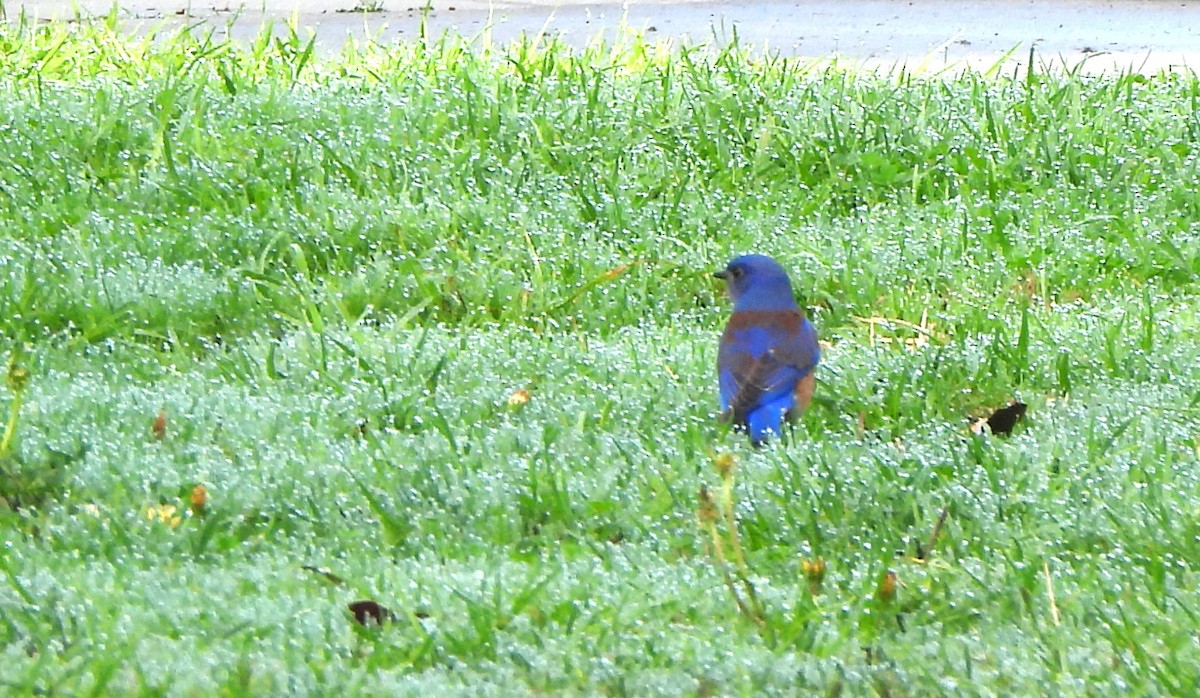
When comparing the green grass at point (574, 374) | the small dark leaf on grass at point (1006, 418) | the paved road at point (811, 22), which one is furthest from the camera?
the paved road at point (811, 22)

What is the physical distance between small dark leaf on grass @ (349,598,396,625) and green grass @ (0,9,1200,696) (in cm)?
3

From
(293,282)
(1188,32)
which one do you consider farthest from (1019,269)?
(1188,32)

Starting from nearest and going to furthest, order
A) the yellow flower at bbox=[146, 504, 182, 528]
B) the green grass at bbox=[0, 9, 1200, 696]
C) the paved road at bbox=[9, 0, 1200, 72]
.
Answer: the green grass at bbox=[0, 9, 1200, 696] < the yellow flower at bbox=[146, 504, 182, 528] < the paved road at bbox=[9, 0, 1200, 72]

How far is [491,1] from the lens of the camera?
893 cm

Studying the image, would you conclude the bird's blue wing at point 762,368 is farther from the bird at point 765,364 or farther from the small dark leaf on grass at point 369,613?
the small dark leaf on grass at point 369,613

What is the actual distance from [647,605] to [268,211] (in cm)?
248

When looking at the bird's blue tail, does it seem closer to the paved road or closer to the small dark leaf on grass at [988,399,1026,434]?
the small dark leaf on grass at [988,399,1026,434]

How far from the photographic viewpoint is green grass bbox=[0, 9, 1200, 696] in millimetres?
2475

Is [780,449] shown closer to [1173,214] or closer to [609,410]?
[609,410]

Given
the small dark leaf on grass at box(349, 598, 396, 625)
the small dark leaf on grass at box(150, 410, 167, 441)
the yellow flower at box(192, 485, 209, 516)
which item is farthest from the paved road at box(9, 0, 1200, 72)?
the small dark leaf on grass at box(349, 598, 396, 625)

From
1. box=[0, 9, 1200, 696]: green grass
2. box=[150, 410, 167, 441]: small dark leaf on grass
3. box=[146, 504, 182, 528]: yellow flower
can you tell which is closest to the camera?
box=[0, 9, 1200, 696]: green grass

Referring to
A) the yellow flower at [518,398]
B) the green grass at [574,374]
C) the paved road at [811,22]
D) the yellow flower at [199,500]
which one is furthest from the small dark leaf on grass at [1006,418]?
the paved road at [811,22]

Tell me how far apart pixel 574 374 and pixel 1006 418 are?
0.94 metres

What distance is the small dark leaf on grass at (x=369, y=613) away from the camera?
2496 mm
